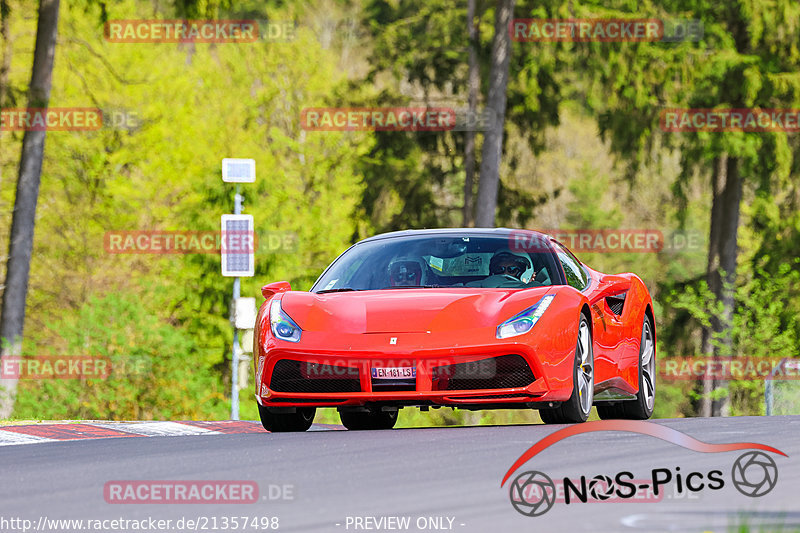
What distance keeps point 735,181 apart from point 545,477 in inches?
1065

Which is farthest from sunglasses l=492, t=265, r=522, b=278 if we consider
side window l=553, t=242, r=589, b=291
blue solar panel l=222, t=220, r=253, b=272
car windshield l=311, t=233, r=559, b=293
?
blue solar panel l=222, t=220, r=253, b=272

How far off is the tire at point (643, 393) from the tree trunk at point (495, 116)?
55.9ft

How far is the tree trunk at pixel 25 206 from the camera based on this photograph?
2553cm

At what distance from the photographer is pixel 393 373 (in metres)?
9.57

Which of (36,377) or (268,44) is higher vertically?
(268,44)

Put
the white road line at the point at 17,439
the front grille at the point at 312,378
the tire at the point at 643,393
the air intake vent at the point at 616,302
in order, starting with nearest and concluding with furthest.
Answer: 1. the front grille at the point at 312,378
2. the white road line at the point at 17,439
3. the air intake vent at the point at 616,302
4. the tire at the point at 643,393

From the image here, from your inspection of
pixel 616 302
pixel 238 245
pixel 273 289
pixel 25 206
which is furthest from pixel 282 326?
pixel 25 206

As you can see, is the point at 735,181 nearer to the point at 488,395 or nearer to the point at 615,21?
the point at 615,21

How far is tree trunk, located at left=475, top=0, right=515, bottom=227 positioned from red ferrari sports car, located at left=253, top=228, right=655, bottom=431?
18204 millimetres

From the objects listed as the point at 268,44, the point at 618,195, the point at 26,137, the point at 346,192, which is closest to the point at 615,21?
the point at 26,137

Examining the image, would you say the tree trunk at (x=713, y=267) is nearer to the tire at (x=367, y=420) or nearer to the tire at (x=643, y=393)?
the tire at (x=643, y=393)

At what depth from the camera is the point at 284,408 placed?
33.9 feet

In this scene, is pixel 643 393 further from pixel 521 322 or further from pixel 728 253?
pixel 728 253

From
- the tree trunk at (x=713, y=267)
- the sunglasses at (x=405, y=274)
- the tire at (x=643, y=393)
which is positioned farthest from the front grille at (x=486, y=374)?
the tree trunk at (x=713, y=267)
